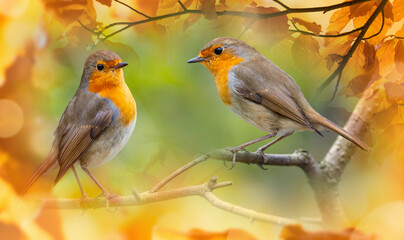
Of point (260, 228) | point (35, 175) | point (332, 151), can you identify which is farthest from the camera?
point (332, 151)

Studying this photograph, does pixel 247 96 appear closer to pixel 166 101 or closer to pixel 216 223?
pixel 166 101

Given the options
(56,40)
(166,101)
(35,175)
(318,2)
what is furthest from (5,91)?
(318,2)

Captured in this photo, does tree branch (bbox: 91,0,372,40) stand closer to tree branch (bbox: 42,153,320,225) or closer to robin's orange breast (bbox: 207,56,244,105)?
robin's orange breast (bbox: 207,56,244,105)

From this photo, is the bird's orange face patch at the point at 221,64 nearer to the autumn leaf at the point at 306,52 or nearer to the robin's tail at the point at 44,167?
the autumn leaf at the point at 306,52

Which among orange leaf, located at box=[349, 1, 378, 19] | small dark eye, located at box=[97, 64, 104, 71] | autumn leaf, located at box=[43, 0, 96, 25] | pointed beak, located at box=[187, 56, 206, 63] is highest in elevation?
orange leaf, located at box=[349, 1, 378, 19]

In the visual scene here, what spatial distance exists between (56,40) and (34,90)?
0.55 feet

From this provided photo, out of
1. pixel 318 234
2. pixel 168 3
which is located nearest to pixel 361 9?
pixel 168 3

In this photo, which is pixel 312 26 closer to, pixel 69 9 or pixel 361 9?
pixel 361 9

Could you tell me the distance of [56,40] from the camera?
1.57m

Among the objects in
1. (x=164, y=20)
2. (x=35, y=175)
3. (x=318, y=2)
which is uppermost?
(x=318, y=2)

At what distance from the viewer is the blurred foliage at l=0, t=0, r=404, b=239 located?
1497 millimetres

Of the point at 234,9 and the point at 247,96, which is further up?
the point at 234,9

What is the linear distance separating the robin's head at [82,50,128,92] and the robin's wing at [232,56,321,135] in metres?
0.33

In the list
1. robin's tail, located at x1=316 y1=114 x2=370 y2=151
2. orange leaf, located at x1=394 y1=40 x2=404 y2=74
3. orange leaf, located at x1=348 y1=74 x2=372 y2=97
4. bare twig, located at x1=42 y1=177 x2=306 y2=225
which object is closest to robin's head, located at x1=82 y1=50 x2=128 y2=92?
bare twig, located at x1=42 y1=177 x2=306 y2=225
